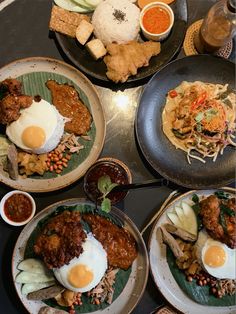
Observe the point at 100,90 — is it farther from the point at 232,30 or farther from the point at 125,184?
the point at 232,30

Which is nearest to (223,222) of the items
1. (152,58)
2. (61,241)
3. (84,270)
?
(84,270)

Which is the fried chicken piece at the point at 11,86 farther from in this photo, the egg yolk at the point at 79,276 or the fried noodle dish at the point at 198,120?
the egg yolk at the point at 79,276

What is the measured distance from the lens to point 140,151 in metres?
Answer: 5.39

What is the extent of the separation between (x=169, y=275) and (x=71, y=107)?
2.06 m

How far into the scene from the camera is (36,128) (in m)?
5.03

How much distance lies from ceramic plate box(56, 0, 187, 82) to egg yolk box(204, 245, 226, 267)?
1.93 meters

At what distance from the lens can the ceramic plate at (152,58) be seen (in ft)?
17.4

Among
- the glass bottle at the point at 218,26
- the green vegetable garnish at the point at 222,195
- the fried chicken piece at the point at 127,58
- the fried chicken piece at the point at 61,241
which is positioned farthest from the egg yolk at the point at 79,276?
the glass bottle at the point at 218,26

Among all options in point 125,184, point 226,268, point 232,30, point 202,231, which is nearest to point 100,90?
point 125,184

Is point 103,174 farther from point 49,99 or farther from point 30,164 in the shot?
point 49,99

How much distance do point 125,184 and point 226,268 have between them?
1323 mm

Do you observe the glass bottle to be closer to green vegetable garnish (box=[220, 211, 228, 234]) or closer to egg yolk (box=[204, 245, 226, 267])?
green vegetable garnish (box=[220, 211, 228, 234])

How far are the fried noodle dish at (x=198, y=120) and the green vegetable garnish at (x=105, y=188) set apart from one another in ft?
2.85

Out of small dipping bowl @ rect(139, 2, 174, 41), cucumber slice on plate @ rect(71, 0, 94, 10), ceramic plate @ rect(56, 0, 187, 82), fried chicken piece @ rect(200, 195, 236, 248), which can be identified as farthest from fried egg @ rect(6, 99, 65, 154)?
fried chicken piece @ rect(200, 195, 236, 248)
